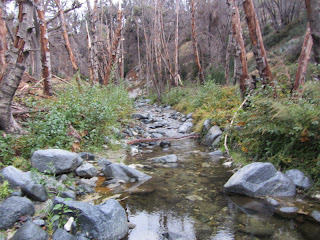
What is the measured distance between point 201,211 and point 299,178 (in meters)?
A: 1.45

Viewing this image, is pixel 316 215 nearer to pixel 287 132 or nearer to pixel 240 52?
pixel 287 132

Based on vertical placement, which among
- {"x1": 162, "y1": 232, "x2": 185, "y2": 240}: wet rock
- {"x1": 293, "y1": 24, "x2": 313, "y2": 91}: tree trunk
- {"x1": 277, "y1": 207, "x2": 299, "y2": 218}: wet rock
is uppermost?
{"x1": 293, "y1": 24, "x2": 313, "y2": 91}: tree trunk

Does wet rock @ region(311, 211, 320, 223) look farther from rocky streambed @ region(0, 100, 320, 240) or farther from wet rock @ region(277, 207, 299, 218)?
wet rock @ region(277, 207, 299, 218)

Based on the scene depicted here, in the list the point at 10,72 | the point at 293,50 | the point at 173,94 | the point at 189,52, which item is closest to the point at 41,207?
the point at 10,72

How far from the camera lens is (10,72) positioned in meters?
4.18

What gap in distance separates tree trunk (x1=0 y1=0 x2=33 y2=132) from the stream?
209 centimetres

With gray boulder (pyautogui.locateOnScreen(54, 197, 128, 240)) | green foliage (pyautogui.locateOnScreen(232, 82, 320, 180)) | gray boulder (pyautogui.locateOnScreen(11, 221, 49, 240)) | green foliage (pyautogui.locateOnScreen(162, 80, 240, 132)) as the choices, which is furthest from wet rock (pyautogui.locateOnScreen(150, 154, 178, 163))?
gray boulder (pyautogui.locateOnScreen(11, 221, 49, 240))

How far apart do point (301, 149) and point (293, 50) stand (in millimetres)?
12786

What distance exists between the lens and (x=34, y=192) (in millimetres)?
2932

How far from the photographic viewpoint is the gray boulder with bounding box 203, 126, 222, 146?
634cm

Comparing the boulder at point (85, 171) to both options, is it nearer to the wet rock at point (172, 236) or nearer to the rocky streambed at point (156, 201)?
the rocky streambed at point (156, 201)

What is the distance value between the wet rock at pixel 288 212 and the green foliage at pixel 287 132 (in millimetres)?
657

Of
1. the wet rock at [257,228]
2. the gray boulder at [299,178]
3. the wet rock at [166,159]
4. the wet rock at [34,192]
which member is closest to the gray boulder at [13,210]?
the wet rock at [34,192]

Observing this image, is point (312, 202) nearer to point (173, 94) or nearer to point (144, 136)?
point (144, 136)
